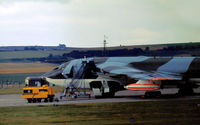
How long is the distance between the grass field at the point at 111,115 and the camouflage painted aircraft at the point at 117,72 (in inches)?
348

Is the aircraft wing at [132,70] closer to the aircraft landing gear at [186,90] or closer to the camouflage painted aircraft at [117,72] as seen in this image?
the camouflage painted aircraft at [117,72]

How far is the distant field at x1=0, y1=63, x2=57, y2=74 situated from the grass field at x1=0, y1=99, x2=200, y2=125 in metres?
39.0

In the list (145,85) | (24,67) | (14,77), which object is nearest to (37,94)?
(145,85)

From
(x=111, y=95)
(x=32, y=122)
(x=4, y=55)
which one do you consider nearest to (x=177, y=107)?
(x=32, y=122)

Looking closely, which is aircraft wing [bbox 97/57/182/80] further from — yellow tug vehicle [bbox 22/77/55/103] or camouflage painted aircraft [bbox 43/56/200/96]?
yellow tug vehicle [bbox 22/77/55/103]

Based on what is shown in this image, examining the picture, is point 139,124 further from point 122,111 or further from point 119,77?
point 119,77

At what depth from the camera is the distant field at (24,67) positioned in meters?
65.9

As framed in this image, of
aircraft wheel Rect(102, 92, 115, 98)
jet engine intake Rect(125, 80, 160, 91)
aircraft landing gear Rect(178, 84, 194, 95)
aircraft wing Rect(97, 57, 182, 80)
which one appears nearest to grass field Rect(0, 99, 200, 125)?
jet engine intake Rect(125, 80, 160, 91)

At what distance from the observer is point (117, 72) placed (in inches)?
1336

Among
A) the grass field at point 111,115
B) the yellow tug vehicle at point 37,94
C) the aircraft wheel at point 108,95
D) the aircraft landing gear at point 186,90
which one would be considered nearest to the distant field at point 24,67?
the aircraft wheel at point 108,95

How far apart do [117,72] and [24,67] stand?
1522 inches

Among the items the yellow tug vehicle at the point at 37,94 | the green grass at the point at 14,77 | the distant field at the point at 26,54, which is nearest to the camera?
the yellow tug vehicle at the point at 37,94

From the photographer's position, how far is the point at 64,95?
35969 mm

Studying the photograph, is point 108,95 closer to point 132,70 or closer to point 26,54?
point 132,70
